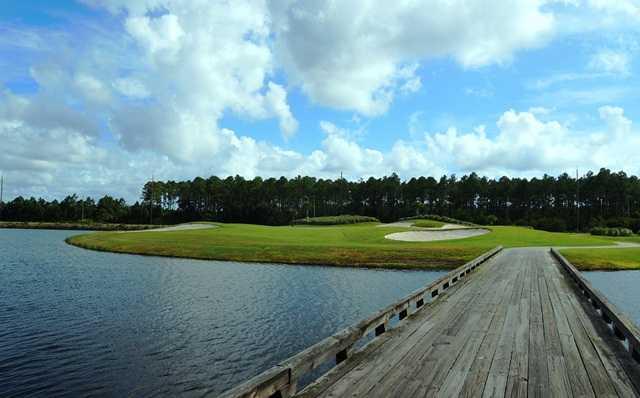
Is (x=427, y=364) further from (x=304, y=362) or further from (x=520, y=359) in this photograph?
(x=304, y=362)

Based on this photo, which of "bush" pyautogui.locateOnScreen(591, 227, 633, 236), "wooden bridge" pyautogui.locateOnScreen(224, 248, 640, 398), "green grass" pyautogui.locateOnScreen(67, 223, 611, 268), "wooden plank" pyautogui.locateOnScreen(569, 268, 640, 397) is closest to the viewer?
"wooden bridge" pyautogui.locateOnScreen(224, 248, 640, 398)

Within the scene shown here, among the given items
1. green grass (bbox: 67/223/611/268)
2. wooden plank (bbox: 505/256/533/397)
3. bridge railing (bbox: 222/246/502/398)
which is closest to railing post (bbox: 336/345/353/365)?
bridge railing (bbox: 222/246/502/398)

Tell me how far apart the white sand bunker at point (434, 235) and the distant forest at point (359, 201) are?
43791 mm

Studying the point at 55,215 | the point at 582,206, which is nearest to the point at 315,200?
the point at 582,206

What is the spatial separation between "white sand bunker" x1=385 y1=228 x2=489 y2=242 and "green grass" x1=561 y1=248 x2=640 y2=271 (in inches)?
635

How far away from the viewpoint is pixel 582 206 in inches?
4865

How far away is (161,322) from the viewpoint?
16188mm

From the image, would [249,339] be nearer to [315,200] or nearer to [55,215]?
[315,200]

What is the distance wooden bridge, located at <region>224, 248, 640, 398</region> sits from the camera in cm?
665

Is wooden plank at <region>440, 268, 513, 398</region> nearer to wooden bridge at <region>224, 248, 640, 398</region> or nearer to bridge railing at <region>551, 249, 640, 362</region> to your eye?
wooden bridge at <region>224, 248, 640, 398</region>

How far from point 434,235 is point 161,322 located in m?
44.5

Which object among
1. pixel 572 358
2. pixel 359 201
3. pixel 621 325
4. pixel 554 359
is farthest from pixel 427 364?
pixel 359 201

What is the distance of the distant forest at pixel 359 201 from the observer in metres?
115

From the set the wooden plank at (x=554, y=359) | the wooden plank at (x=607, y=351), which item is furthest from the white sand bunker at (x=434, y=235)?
the wooden plank at (x=554, y=359)
